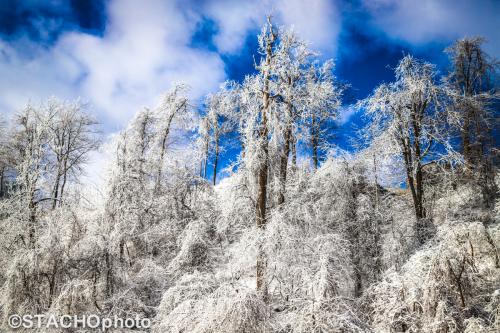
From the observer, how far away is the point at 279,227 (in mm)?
8781

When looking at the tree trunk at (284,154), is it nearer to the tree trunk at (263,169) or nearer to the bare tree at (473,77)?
the tree trunk at (263,169)

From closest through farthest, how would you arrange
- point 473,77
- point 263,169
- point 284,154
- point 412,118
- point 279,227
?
point 279,227
point 263,169
point 284,154
point 412,118
point 473,77

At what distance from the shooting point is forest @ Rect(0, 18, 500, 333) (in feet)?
26.5

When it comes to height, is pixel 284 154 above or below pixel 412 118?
below

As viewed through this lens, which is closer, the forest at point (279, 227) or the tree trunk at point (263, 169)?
the forest at point (279, 227)

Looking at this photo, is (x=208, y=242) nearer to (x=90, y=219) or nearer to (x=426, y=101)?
(x=90, y=219)

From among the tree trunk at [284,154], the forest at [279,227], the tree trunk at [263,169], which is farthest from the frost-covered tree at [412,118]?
the tree trunk at [263,169]

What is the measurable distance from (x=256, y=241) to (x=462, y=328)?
16.5ft

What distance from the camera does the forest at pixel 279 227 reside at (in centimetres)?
809

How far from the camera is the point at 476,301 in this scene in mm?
8344

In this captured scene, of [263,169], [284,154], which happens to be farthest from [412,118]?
[263,169]

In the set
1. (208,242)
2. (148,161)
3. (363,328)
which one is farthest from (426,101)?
(148,161)

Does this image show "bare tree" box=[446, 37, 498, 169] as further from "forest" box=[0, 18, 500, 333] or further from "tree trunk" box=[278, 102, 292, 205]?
"tree trunk" box=[278, 102, 292, 205]

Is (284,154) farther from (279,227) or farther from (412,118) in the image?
(412,118)
